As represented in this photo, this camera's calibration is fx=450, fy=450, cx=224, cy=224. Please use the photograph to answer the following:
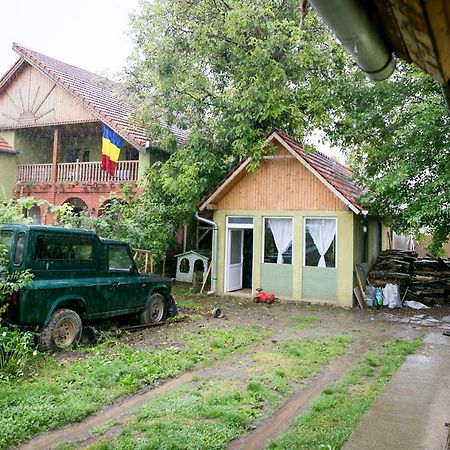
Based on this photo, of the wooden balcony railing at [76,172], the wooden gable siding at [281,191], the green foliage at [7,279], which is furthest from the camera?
the wooden balcony railing at [76,172]

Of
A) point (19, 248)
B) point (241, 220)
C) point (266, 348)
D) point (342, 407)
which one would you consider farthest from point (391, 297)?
point (19, 248)

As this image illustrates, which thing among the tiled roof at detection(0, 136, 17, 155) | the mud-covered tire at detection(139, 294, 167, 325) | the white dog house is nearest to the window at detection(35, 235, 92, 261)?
the mud-covered tire at detection(139, 294, 167, 325)

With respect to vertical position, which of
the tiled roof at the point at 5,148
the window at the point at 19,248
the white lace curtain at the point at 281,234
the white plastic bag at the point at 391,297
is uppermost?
the tiled roof at the point at 5,148

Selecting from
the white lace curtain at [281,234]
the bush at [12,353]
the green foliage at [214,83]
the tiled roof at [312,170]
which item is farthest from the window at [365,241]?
the bush at [12,353]

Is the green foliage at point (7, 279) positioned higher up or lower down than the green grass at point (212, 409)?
higher up

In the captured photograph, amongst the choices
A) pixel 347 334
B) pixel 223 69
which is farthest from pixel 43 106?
pixel 347 334

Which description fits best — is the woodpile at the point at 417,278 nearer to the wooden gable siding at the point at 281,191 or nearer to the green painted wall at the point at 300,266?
the green painted wall at the point at 300,266

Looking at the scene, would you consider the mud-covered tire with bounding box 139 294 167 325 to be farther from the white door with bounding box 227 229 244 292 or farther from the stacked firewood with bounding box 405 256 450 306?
the stacked firewood with bounding box 405 256 450 306

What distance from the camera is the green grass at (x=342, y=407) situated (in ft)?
14.4

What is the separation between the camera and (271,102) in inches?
532

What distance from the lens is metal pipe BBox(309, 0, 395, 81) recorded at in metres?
2.01

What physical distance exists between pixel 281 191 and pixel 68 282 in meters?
8.51

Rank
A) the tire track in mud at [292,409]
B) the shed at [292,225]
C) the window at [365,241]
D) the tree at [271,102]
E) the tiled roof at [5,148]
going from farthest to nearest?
the tiled roof at [5,148] → the window at [365,241] → the shed at [292,225] → the tree at [271,102] → the tire track in mud at [292,409]

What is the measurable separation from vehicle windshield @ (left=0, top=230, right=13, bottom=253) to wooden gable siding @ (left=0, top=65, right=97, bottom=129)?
12.8 m
